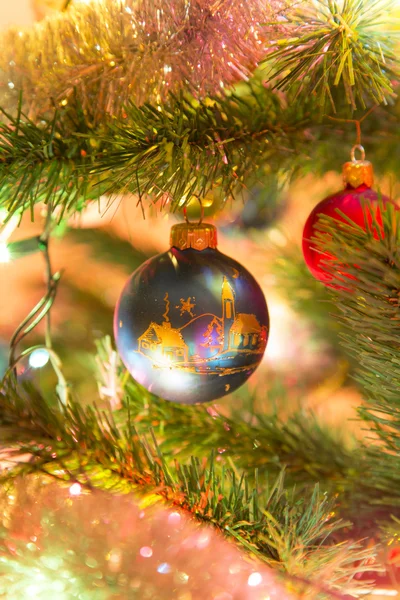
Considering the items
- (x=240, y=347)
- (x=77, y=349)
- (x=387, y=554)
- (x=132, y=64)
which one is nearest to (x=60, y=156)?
(x=132, y=64)

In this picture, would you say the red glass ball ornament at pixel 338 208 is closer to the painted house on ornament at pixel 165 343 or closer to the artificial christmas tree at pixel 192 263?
the artificial christmas tree at pixel 192 263

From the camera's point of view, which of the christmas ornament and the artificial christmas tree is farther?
the christmas ornament

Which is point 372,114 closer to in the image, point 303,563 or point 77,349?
point 303,563

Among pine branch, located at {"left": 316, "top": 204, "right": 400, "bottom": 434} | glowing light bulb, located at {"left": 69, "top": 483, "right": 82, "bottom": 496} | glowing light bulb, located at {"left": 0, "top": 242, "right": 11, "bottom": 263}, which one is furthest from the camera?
glowing light bulb, located at {"left": 0, "top": 242, "right": 11, "bottom": 263}

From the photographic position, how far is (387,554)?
0.53 meters

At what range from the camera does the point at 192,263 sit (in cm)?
45

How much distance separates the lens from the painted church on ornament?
0.44 metres

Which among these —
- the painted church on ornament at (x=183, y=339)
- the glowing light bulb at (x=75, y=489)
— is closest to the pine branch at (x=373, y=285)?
the painted church on ornament at (x=183, y=339)

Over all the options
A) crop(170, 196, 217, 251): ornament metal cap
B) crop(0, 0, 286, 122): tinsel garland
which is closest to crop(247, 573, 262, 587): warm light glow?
crop(170, 196, 217, 251): ornament metal cap

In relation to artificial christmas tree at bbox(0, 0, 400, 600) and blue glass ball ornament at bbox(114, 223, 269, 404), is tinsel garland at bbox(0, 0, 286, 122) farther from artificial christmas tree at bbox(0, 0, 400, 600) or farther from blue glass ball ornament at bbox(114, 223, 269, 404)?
blue glass ball ornament at bbox(114, 223, 269, 404)

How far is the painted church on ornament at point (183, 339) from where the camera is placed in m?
0.44

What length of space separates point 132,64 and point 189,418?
370 mm

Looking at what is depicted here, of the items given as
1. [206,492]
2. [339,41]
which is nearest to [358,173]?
→ [339,41]

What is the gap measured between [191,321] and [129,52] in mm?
219
